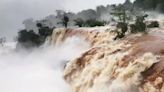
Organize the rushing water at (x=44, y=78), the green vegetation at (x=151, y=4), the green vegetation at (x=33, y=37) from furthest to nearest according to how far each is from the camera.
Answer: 1. the green vegetation at (x=33, y=37)
2. the green vegetation at (x=151, y=4)
3. the rushing water at (x=44, y=78)

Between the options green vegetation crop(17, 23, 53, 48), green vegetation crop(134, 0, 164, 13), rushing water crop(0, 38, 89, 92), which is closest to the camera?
rushing water crop(0, 38, 89, 92)

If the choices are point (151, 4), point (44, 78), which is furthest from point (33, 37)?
point (44, 78)

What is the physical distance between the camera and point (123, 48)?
18.8 metres

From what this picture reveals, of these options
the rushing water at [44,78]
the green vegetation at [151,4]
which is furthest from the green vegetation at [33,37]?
the rushing water at [44,78]

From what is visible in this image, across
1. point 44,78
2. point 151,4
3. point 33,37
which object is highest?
point 44,78

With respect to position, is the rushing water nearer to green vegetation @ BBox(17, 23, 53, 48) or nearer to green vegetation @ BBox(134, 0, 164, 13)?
green vegetation @ BBox(134, 0, 164, 13)

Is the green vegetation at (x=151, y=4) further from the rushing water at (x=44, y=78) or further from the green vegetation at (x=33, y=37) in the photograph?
the rushing water at (x=44, y=78)

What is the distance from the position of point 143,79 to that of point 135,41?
16.9ft

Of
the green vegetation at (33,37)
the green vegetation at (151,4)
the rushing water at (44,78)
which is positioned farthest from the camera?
the green vegetation at (33,37)

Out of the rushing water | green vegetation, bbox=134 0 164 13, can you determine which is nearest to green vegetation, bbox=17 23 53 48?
green vegetation, bbox=134 0 164 13

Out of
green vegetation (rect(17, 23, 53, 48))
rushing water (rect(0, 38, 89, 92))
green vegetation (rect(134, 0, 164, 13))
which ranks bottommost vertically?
green vegetation (rect(17, 23, 53, 48))

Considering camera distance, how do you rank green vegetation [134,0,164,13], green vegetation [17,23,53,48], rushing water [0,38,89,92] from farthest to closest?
green vegetation [17,23,53,48] < green vegetation [134,0,164,13] < rushing water [0,38,89,92]

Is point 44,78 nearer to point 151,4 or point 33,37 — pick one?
point 151,4

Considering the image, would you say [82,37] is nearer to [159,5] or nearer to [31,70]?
[31,70]
